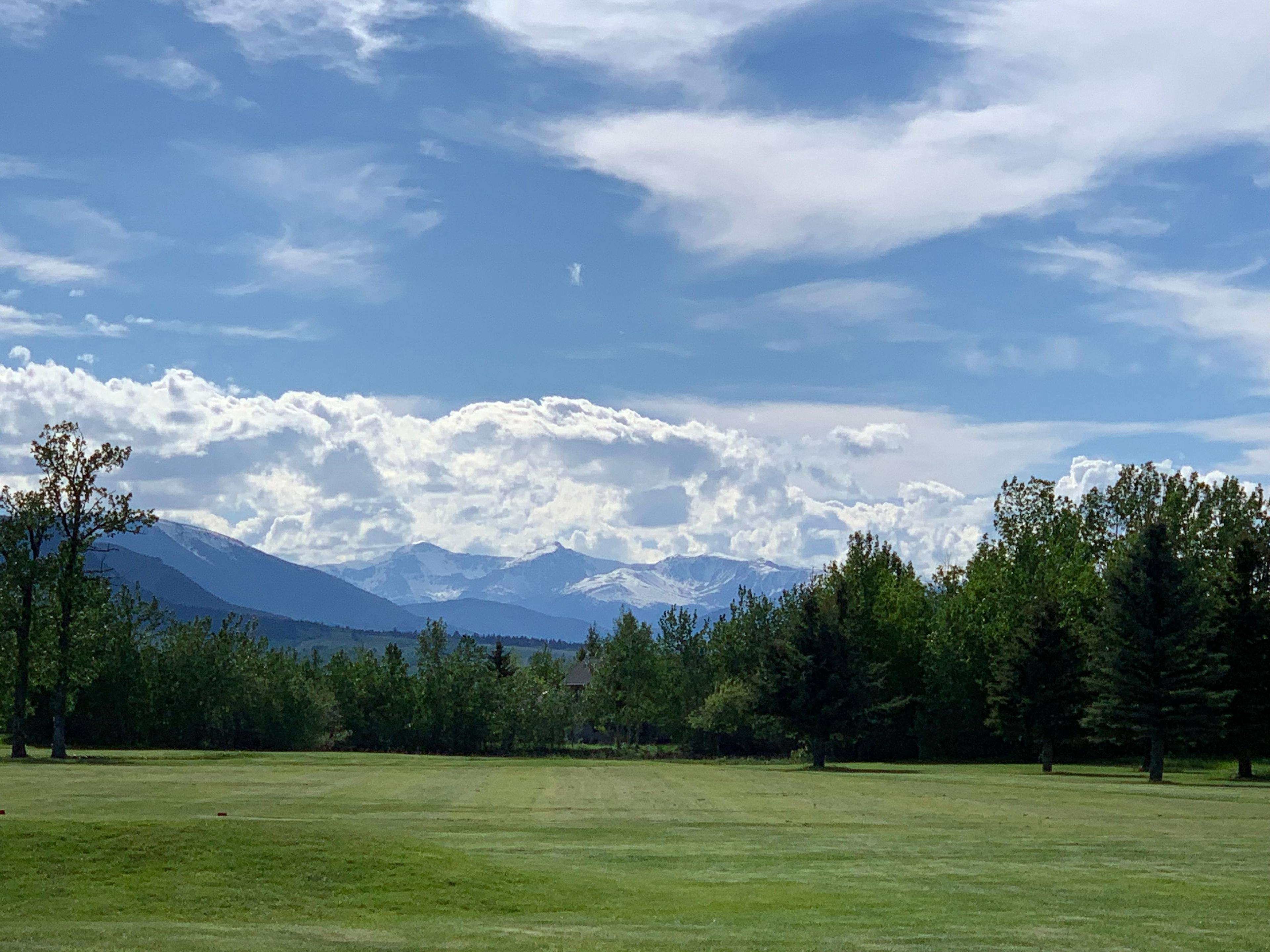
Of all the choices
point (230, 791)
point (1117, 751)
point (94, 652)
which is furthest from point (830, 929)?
point (1117, 751)

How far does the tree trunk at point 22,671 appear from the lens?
193ft

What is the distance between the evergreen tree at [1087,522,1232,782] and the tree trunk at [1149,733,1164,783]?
0.14 ft

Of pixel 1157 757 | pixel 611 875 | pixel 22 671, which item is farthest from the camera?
pixel 22 671

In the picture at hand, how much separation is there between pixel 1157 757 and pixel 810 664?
1706 cm

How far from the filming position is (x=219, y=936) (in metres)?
15.3

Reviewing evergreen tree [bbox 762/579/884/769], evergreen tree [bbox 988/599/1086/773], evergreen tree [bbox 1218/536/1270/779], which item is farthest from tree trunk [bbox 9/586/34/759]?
evergreen tree [bbox 1218/536/1270/779]

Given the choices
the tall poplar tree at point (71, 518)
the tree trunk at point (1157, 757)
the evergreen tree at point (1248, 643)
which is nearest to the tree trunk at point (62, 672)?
the tall poplar tree at point (71, 518)

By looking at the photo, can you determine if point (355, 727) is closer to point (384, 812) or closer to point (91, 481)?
point (91, 481)

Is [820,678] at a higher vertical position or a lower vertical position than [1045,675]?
lower

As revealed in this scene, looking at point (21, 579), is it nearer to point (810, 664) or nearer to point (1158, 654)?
point (810, 664)

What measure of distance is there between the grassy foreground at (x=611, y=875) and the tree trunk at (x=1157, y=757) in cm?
1860

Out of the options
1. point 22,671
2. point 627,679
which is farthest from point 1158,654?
point 627,679

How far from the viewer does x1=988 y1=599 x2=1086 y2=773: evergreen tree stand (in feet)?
215

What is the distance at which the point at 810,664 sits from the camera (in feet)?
211
